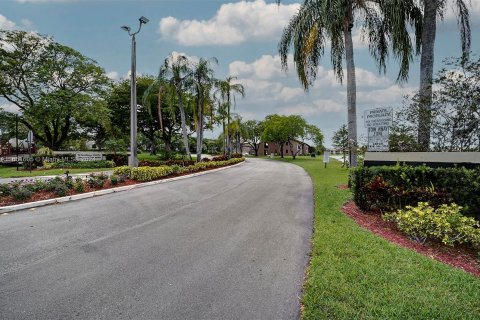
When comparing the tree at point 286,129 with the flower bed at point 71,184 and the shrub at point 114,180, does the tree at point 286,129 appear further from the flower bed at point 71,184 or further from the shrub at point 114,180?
the shrub at point 114,180

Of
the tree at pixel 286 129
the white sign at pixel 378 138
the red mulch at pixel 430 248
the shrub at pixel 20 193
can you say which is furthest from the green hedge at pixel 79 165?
the tree at pixel 286 129

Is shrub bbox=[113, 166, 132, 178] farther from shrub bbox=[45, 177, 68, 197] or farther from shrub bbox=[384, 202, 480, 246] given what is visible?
shrub bbox=[384, 202, 480, 246]

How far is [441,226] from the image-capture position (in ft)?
15.8

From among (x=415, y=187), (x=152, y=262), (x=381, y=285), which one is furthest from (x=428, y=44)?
(x=152, y=262)

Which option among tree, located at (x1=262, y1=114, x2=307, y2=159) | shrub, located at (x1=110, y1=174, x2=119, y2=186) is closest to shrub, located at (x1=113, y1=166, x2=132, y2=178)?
shrub, located at (x1=110, y1=174, x2=119, y2=186)

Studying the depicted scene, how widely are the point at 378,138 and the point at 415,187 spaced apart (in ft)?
8.80

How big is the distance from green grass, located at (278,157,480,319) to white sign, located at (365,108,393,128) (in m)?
4.92

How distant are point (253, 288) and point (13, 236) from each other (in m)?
4.64

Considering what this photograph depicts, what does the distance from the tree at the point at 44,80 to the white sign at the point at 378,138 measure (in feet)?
84.9

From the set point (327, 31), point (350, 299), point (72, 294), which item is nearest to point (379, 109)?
point (327, 31)

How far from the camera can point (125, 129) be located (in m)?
37.8

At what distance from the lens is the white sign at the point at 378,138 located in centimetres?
859

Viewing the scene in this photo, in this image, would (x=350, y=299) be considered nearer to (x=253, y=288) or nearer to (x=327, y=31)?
(x=253, y=288)

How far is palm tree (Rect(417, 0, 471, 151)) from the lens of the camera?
Result: 9.15 meters
